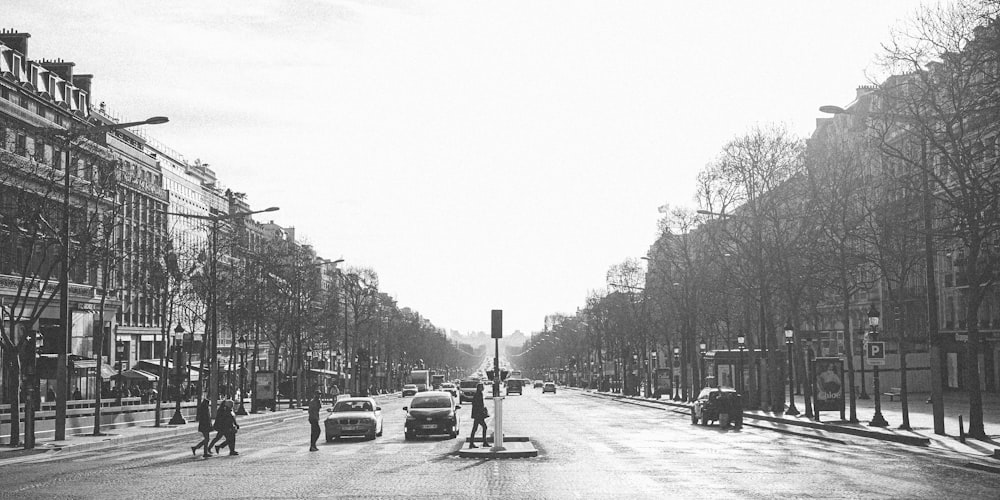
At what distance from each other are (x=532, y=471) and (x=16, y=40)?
198ft

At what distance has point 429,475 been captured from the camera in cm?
2402

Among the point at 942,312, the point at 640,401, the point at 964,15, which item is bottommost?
the point at 640,401

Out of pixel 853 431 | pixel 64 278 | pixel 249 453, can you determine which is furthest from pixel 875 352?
pixel 64 278

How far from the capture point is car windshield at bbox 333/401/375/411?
40469mm

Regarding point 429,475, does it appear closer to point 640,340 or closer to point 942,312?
point 942,312

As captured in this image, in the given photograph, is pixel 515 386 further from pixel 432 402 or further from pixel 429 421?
pixel 429 421

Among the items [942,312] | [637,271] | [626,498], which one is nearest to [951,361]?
[942,312]

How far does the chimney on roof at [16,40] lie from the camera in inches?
2805

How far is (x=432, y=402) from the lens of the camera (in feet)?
133

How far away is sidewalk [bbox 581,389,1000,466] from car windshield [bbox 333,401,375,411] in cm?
1652

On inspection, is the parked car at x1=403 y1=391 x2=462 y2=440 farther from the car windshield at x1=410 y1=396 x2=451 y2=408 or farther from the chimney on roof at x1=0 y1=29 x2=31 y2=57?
the chimney on roof at x1=0 y1=29 x2=31 y2=57

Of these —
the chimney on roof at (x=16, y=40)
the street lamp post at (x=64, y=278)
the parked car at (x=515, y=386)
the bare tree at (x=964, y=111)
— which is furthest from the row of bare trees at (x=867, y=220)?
the chimney on roof at (x=16, y=40)

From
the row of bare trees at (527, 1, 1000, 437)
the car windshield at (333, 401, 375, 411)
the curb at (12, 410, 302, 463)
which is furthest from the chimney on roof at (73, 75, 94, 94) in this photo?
the car windshield at (333, 401, 375, 411)

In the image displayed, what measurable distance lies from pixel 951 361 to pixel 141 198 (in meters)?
68.5
